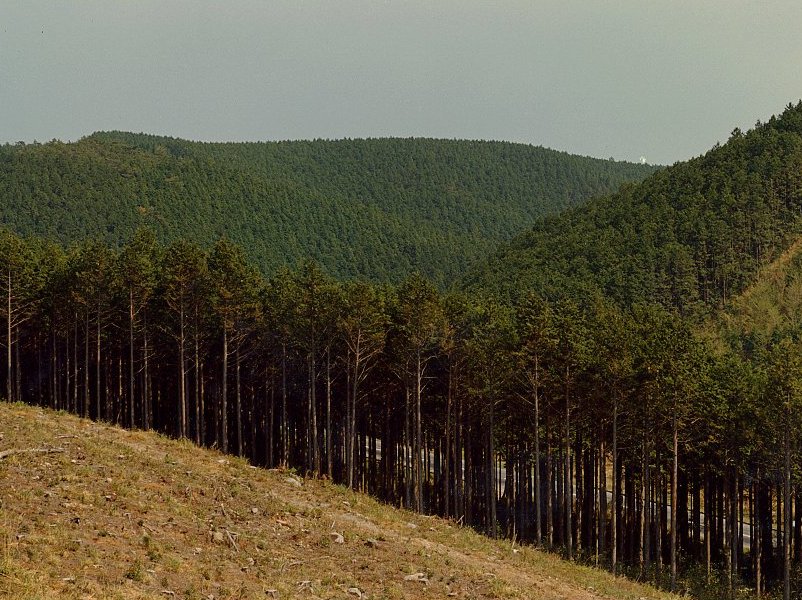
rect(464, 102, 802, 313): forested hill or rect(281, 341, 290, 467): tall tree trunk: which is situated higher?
rect(464, 102, 802, 313): forested hill

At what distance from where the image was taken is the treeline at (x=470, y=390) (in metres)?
45.2

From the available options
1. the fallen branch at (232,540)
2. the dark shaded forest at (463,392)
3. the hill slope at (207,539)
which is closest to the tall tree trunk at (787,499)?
the dark shaded forest at (463,392)

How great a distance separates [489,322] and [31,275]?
3774cm

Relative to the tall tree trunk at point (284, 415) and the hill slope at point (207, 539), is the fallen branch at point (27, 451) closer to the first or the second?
the hill slope at point (207, 539)

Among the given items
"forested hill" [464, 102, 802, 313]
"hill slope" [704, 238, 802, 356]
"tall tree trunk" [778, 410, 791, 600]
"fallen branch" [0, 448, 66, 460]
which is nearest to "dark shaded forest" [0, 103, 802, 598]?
"tall tree trunk" [778, 410, 791, 600]

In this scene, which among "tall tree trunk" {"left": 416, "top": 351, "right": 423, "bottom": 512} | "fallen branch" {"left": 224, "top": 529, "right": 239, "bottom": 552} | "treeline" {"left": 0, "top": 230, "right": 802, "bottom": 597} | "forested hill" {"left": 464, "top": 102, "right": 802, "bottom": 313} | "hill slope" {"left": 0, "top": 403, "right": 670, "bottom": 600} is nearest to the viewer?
"hill slope" {"left": 0, "top": 403, "right": 670, "bottom": 600}

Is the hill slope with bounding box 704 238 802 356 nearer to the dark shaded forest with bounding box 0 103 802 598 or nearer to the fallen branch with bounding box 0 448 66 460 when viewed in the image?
the dark shaded forest with bounding box 0 103 802 598

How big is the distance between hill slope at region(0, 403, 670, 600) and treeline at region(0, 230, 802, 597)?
36.9 feet

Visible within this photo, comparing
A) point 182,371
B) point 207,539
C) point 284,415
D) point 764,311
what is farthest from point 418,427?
point 764,311

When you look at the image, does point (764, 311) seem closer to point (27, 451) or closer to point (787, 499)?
point (787, 499)

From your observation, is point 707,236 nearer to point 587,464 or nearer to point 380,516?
point 587,464

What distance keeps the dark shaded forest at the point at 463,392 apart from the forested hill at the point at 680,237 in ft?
149

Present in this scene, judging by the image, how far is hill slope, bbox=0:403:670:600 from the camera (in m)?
19.8

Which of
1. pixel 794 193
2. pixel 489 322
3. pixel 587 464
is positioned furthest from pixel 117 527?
pixel 794 193
